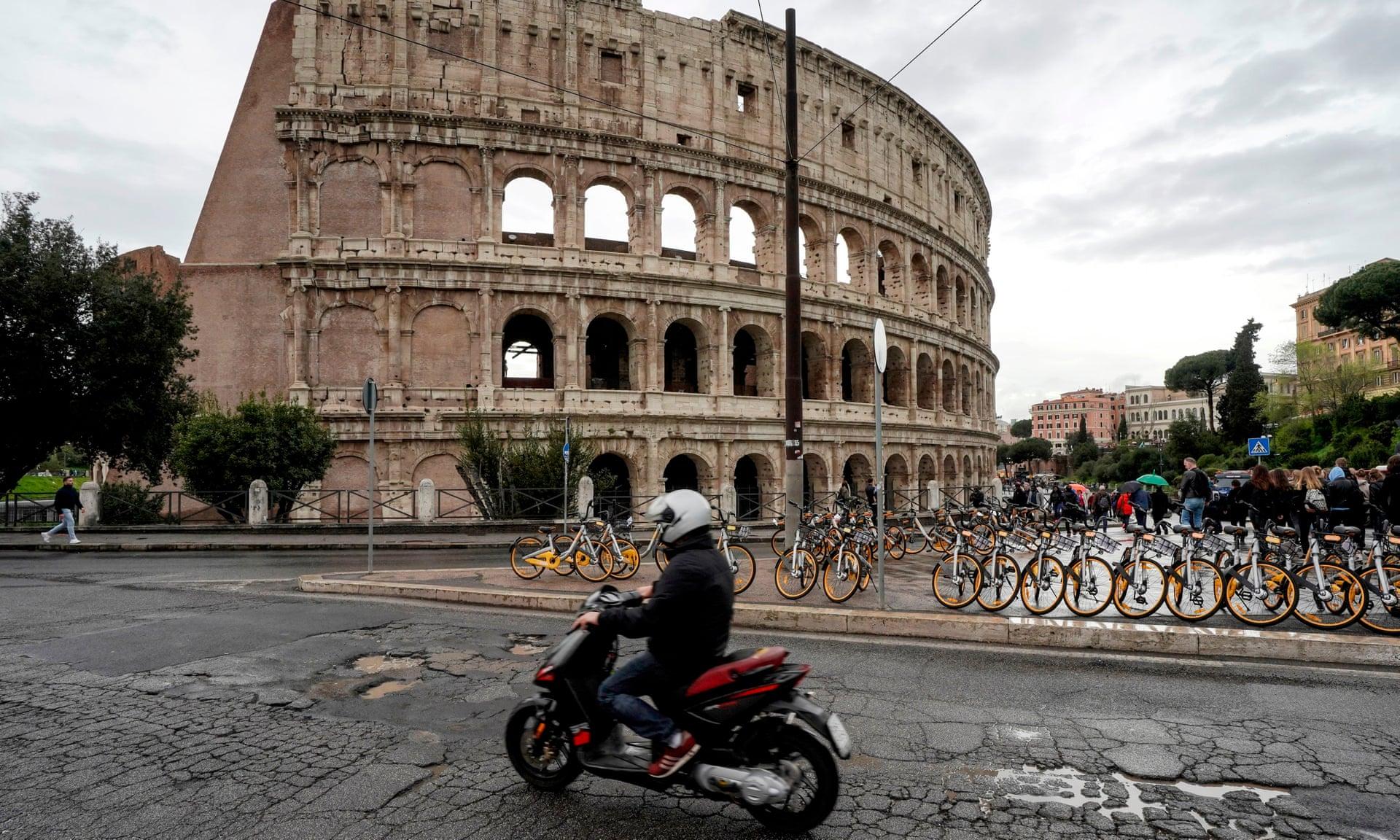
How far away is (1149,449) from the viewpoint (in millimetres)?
81625

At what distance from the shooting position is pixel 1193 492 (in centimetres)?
1565

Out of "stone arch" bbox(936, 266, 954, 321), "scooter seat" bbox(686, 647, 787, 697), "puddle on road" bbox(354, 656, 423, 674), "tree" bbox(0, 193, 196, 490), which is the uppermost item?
"stone arch" bbox(936, 266, 954, 321)

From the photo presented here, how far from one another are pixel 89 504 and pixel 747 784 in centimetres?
2374

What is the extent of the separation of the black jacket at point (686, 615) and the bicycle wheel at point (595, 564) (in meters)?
A: 8.14

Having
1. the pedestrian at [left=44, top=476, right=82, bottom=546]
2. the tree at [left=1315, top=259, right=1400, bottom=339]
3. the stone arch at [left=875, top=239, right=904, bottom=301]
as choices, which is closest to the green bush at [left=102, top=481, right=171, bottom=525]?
the pedestrian at [left=44, top=476, right=82, bottom=546]

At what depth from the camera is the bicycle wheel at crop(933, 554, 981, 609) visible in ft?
30.2

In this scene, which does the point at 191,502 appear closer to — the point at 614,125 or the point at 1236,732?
the point at 614,125

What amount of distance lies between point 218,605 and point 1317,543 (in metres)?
12.5

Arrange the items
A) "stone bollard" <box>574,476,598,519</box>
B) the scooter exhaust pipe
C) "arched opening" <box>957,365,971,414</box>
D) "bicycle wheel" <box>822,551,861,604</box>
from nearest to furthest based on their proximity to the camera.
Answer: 1. the scooter exhaust pipe
2. "bicycle wheel" <box>822,551,861,604</box>
3. "stone bollard" <box>574,476,598,519</box>
4. "arched opening" <box>957,365,971,414</box>

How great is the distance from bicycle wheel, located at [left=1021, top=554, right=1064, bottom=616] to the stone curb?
611mm

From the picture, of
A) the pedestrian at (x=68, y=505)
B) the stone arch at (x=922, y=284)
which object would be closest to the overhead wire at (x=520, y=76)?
the stone arch at (x=922, y=284)

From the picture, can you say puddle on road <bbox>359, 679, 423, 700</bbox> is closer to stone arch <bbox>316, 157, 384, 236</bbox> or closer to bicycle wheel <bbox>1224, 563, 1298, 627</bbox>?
bicycle wheel <bbox>1224, 563, 1298, 627</bbox>

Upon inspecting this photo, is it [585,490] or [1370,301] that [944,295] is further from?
[1370,301]

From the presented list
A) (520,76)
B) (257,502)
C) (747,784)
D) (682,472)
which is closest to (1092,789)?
(747,784)
